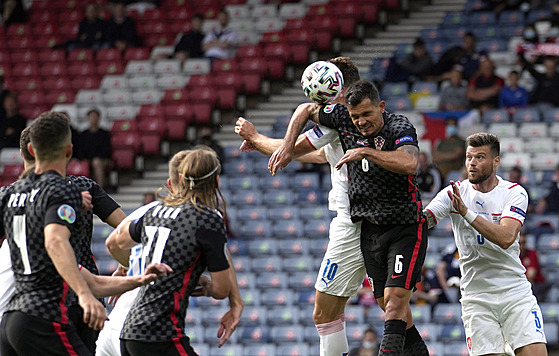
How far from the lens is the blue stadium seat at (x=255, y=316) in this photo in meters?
A: 14.1

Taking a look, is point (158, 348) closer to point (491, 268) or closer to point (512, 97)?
point (491, 268)

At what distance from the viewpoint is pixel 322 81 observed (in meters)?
7.36

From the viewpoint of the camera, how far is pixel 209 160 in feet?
19.0

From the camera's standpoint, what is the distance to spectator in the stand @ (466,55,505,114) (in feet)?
53.7

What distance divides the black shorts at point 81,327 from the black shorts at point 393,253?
2.09m

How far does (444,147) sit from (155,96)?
6200mm

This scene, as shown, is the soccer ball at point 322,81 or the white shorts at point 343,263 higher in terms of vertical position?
the soccer ball at point 322,81

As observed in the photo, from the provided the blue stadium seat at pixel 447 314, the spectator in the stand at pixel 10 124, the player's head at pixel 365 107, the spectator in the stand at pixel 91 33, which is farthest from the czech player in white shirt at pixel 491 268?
the spectator in the stand at pixel 91 33

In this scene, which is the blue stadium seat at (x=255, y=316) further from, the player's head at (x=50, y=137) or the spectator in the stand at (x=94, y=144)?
the player's head at (x=50, y=137)

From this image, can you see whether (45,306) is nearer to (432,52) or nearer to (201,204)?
(201,204)

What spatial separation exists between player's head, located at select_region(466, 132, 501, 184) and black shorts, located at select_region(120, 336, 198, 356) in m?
3.01

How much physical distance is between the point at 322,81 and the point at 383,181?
34.0 inches

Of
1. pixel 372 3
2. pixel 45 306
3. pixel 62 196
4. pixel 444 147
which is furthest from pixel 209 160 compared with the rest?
pixel 372 3

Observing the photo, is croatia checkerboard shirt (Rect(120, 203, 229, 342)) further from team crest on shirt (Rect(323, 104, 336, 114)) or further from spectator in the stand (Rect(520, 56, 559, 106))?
spectator in the stand (Rect(520, 56, 559, 106))
